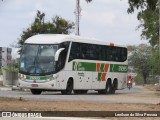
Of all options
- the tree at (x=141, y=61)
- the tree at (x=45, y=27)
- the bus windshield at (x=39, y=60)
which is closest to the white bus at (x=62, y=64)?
the bus windshield at (x=39, y=60)

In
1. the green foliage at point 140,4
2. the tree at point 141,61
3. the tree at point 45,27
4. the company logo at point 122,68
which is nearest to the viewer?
the green foliage at point 140,4

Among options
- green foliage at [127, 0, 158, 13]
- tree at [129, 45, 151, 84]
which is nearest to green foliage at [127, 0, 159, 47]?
green foliage at [127, 0, 158, 13]

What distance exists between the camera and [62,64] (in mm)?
31891

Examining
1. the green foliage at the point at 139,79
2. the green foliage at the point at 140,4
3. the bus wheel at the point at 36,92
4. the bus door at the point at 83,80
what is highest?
the green foliage at the point at 140,4

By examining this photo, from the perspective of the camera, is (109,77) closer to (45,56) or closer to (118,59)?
(118,59)

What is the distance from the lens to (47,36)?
3309 cm

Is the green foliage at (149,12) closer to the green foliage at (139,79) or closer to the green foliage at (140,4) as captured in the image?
the green foliage at (140,4)

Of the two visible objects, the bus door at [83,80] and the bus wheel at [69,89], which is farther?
the bus door at [83,80]

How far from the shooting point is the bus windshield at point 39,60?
1242 inches

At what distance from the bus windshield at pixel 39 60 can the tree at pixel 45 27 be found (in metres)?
29.4

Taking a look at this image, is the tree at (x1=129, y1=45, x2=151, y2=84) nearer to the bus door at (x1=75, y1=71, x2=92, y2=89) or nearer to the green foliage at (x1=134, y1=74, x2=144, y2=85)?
the green foliage at (x1=134, y1=74, x2=144, y2=85)

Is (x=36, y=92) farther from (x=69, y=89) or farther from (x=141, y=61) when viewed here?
(x=141, y=61)

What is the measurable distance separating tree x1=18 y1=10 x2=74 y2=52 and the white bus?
25.6m

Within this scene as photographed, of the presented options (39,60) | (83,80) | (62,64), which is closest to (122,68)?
(83,80)
